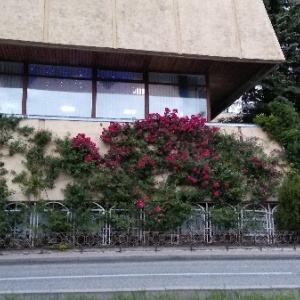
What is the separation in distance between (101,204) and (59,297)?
5801 mm

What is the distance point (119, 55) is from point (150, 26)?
50.2 inches

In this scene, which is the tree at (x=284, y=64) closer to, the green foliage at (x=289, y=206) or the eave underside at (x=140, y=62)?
the eave underside at (x=140, y=62)

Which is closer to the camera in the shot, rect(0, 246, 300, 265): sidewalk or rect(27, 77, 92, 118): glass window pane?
rect(0, 246, 300, 265): sidewalk

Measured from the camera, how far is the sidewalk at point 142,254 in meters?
11.3

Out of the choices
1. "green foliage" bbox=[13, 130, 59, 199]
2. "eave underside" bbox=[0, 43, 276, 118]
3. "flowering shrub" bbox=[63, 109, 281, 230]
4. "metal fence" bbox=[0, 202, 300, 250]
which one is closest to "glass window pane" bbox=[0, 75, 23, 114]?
"eave underside" bbox=[0, 43, 276, 118]

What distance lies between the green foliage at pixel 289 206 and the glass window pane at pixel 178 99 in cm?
397

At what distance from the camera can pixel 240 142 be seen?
14.4 meters

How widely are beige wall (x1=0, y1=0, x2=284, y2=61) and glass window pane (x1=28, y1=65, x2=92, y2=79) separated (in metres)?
1.74

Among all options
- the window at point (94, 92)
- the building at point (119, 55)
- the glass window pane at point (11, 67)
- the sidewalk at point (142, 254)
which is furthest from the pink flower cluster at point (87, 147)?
the glass window pane at point (11, 67)

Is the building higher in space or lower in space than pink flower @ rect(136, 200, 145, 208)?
higher

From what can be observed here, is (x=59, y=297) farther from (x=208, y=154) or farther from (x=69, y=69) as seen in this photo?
(x=69, y=69)

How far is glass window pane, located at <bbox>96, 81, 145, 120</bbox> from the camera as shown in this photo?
15.6 meters

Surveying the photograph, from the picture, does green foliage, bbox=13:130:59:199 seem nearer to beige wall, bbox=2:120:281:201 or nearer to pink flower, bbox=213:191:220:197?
beige wall, bbox=2:120:281:201

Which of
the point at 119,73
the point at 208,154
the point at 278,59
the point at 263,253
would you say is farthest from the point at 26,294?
the point at 278,59
